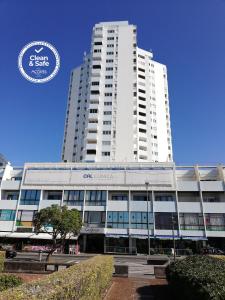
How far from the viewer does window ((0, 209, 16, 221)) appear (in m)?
46.2

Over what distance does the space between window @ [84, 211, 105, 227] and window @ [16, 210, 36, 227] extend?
950cm

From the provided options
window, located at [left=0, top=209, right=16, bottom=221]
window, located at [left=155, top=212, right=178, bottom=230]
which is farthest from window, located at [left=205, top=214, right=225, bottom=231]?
window, located at [left=0, top=209, right=16, bottom=221]

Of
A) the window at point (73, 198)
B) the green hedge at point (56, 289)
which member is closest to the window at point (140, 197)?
the window at point (73, 198)

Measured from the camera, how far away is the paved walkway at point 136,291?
1089cm

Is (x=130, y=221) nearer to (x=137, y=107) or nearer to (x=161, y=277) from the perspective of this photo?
(x=161, y=277)

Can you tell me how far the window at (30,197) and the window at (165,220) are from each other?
70.8ft

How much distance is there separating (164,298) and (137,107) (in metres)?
66.9

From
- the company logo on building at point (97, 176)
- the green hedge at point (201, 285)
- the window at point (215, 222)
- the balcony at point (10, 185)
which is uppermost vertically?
the company logo on building at point (97, 176)

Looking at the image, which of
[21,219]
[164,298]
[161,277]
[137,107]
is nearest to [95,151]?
[137,107]

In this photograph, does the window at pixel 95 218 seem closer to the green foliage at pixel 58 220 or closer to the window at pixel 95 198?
the window at pixel 95 198

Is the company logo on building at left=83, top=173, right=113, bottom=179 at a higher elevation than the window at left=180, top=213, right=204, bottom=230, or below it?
higher

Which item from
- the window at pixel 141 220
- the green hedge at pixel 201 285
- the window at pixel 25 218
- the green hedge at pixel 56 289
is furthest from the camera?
the window at pixel 25 218

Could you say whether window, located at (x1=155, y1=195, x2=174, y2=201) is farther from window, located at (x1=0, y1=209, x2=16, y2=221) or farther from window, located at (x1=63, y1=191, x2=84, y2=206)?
window, located at (x1=0, y1=209, x2=16, y2=221)

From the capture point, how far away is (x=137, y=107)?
2948 inches
